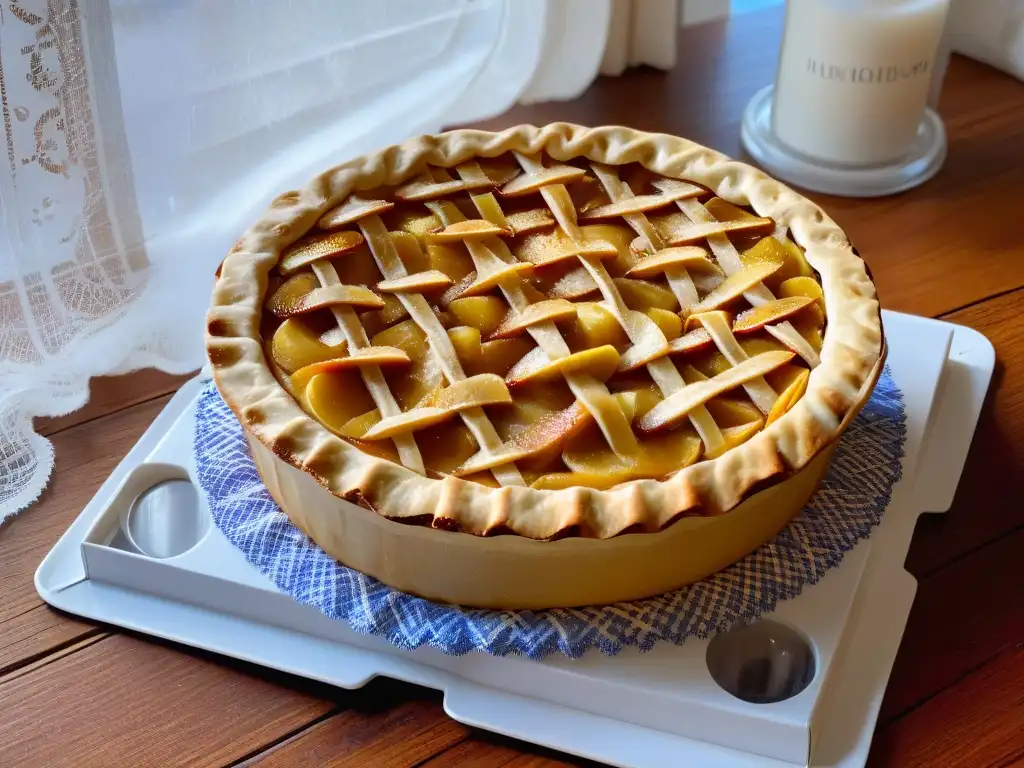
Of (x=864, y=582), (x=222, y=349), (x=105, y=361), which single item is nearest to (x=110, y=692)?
(x=222, y=349)

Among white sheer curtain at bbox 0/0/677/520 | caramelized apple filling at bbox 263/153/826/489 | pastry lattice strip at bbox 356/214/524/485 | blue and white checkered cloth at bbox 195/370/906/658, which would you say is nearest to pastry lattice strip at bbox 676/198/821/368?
caramelized apple filling at bbox 263/153/826/489

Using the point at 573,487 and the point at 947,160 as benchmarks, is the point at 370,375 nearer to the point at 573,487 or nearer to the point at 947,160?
the point at 573,487

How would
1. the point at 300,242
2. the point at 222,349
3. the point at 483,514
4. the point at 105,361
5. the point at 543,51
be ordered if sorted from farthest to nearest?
the point at 543,51 < the point at 105,361 < the point at 300,242 < the point at 222,349 < the point at 483,514

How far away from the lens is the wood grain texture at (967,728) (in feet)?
2.51

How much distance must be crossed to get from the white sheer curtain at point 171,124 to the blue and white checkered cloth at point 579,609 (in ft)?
0.73

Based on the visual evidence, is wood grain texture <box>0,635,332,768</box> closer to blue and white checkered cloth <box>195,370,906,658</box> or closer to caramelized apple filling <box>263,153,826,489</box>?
blue and white checkered cloth <box>195,370,906,658</box>

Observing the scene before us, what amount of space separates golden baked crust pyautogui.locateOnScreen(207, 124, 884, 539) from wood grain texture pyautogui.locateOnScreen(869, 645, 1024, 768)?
0.69 feet

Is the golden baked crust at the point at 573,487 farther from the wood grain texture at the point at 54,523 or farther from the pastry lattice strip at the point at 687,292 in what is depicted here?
the wood grain texture at the point at 54,523

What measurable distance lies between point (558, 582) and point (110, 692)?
0.34m

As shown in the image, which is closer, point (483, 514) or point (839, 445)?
point (483, 514)

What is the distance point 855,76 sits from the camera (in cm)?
123

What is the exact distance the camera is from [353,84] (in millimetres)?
1276

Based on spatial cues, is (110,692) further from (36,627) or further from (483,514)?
(483,514)

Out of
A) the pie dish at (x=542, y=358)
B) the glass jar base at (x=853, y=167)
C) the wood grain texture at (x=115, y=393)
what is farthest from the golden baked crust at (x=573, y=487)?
the glass jar base at (x=853, y=167)
